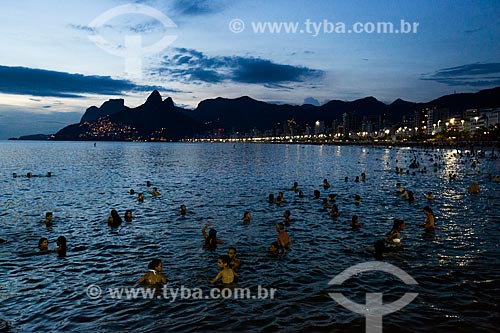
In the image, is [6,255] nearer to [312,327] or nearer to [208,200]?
[312,327]

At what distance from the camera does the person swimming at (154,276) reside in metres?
13.1

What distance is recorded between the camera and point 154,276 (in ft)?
43.4

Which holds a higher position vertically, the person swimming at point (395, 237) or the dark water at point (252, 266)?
the person swimming at point (395, 237)

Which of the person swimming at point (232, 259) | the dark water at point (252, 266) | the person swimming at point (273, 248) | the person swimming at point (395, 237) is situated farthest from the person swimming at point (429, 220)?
the person swimming at point (232, 259)

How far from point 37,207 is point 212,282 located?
22419 millimetres

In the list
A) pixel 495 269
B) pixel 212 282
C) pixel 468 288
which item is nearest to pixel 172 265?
pixel 212 282

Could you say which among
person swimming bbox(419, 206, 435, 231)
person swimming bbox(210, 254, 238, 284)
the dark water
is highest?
person swimming bbox(419, 206, 435, 231)

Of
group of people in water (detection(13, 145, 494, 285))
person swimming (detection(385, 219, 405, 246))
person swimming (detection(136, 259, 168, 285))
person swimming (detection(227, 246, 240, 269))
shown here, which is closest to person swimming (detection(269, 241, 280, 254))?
group of people in water (detection(13, 145, 494, 285))

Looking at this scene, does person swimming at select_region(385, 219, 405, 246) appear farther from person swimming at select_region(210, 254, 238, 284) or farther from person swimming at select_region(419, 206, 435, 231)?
person swimming at select_region(210, 254, 238, 284)

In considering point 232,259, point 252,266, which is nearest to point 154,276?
point 232,259

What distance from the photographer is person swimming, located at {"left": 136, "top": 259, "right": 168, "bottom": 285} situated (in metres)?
13.1

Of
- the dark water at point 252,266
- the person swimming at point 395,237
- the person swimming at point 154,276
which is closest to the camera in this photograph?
the dark water at point 252,266

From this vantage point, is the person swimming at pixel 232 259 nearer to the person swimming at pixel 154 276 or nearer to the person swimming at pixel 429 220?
the person swimming at pixel 154 276

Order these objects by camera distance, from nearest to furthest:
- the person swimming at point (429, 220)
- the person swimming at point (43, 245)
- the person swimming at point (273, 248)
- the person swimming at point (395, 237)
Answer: the person swimming at point (273, 248) → the person swimming at point (43, 245) → the person swimming at point (395, 237) → the person swimming at point (429, 220)
